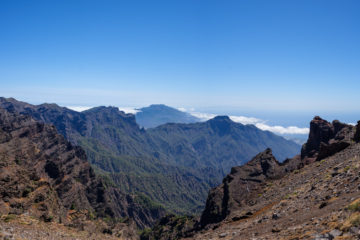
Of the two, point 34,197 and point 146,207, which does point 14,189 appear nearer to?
point 34,197

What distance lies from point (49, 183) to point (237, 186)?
45641mm

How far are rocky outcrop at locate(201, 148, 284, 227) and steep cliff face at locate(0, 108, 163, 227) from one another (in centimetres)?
3193

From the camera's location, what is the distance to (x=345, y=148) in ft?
112

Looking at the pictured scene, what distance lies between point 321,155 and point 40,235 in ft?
146

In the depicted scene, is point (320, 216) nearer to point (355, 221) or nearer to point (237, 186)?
point (355, 221)

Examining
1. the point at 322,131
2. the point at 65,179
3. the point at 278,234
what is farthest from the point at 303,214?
the point at 65,179

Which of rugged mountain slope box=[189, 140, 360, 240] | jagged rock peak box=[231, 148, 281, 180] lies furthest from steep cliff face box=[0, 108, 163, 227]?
jagged rock peak box=[231, 148, 281, 180]

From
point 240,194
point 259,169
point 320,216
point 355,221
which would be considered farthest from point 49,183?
point 259,169

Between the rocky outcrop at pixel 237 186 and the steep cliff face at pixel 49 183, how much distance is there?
31.9 meters

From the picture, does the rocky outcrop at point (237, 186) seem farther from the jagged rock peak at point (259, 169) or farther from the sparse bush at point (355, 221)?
the sparse bush at point (355, 221)

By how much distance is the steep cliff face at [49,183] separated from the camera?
103ft

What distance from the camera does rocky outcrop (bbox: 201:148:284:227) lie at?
5213cm

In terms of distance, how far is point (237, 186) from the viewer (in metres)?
57.2

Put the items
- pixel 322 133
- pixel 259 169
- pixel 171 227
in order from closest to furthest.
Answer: pixel 322 133
pixel 259 169
pixel 171 227
